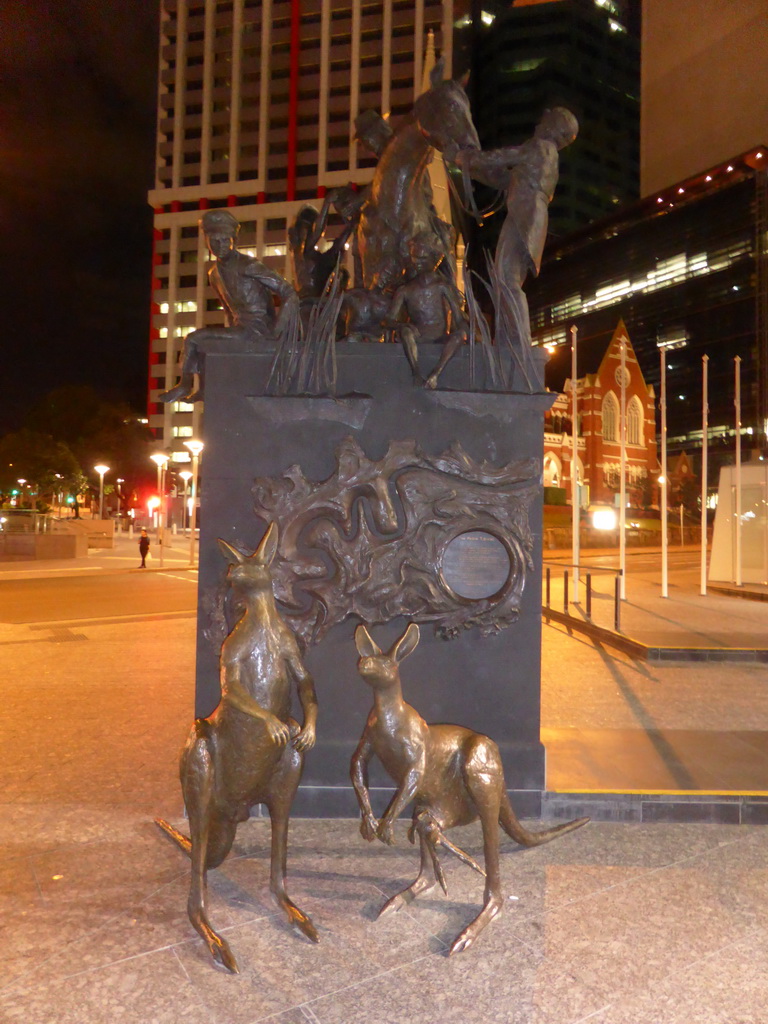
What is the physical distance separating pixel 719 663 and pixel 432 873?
8.51 meters

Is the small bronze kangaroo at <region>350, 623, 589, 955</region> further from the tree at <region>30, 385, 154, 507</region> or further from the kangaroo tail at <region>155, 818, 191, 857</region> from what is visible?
the tree at <region>30, 385, 154, 507</region>

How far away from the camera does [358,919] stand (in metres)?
3.33

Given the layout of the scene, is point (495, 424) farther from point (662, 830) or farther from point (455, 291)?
point (662, 830)

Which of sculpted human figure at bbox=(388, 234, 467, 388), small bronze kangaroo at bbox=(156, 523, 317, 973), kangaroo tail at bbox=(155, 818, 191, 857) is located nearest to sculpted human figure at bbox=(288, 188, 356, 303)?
sculpted human figure at bbox=(388, 234, 467, 388)

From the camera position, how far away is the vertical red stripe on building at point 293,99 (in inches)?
2938

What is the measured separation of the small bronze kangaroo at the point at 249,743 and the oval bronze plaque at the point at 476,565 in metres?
1.49

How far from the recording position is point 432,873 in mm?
3492

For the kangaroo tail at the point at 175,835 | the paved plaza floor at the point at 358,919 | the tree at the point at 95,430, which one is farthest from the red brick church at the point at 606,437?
the kangaroo tail at the point at 175,835

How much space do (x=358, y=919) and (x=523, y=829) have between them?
3.29ft

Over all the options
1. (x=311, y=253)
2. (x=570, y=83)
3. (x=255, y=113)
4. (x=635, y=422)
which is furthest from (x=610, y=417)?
(x=311, y=253)

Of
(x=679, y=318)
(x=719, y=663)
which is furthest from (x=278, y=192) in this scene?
(x=719, y=663)

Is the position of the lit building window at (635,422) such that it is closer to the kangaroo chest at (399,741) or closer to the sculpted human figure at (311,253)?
the sculpted human figure at (311,253)

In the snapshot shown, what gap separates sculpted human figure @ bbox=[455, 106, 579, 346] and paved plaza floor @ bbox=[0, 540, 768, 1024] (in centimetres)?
325

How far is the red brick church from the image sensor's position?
2346 inches
